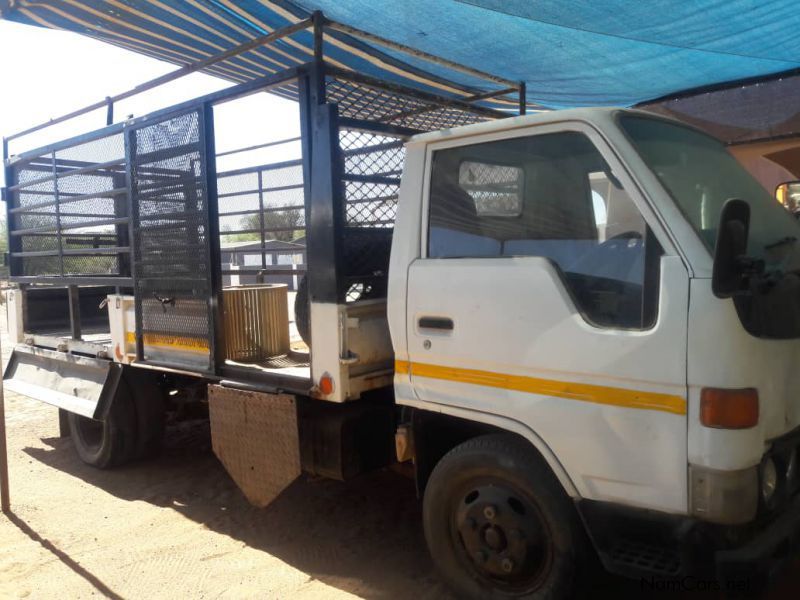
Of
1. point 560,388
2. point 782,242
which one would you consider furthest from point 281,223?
point 782,242

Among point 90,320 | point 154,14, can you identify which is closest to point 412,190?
point 154,14

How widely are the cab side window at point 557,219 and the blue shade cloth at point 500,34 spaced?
7.69 ft

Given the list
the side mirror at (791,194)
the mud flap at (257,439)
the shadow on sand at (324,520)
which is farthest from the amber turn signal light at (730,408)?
the side mirror at (791,194)

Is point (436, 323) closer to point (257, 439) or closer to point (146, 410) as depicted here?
point (257, 439)

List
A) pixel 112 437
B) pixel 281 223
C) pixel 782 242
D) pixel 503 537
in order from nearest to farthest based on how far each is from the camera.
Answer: pixel 782 242, pixel 503 537, pixel 112 437, pixel 281 223

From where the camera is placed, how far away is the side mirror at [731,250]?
6.42 feet

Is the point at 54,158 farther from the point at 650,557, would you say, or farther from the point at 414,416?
the point at 650,557

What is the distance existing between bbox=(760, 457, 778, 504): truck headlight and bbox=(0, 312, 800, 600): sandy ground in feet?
3.03

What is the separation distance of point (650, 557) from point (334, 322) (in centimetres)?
175

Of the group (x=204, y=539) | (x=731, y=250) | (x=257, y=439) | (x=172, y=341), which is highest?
(x=731, y=250)

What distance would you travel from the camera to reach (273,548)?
12.4 ft

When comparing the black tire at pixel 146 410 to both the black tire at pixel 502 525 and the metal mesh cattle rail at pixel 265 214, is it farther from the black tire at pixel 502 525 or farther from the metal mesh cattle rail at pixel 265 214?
the black tire at pixel 502 525

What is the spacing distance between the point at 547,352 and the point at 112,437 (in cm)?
396

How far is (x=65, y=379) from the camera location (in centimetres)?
542
